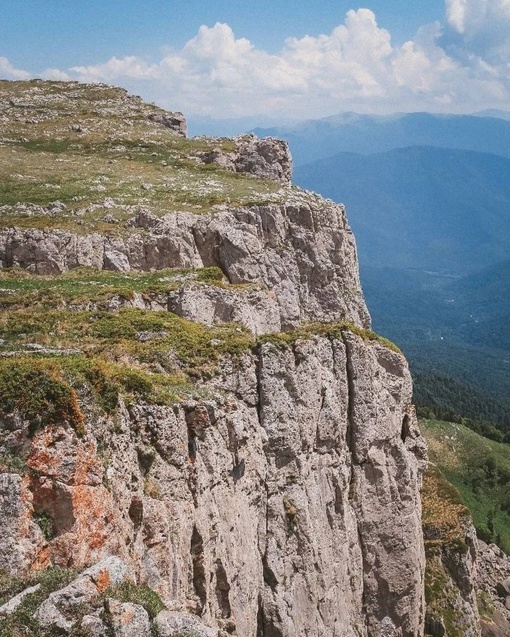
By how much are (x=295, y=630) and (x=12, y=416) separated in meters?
16.8

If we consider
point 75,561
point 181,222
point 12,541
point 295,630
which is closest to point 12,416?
point 12,541

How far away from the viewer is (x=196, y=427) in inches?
801

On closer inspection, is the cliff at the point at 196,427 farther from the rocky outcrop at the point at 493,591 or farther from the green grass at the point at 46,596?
the rocky outcrop at the point at 493,591

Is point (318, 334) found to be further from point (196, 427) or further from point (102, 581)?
point (102, 581)

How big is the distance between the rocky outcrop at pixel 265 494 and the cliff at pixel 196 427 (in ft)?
0.26

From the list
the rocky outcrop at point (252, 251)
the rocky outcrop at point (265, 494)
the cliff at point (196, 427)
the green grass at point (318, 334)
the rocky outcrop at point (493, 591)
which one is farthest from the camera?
the rocky outcrop at point (493, 591)

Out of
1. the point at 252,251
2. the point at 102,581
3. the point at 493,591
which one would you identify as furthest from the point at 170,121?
the point at 102,581

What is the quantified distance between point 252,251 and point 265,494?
84.5 ft

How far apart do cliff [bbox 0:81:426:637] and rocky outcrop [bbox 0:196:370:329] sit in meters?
0.15

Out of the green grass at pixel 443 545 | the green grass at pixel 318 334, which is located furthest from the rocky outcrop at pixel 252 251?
the green grass at pixel 443 545

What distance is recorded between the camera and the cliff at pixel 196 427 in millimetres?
14719

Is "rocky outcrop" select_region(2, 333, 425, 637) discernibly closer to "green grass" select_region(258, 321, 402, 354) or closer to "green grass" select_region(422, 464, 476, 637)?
"green grass" select_region(258, 321, 402, 354)

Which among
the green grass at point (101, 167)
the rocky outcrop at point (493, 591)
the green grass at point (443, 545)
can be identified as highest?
the green grass at point (101, 167)

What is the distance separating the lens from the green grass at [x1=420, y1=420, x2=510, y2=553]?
11194 cm
